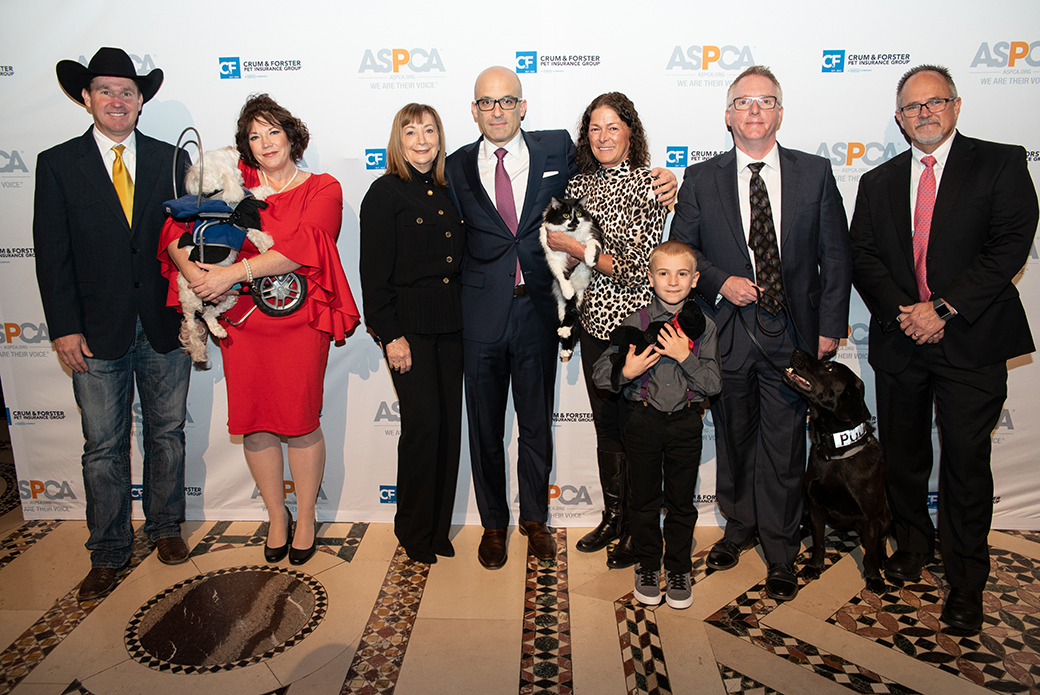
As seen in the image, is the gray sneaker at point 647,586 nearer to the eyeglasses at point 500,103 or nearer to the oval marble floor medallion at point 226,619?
the oval marble floor medallion at point 226,619

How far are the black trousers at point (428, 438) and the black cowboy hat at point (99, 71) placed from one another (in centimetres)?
177

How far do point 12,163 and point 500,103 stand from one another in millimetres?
2717

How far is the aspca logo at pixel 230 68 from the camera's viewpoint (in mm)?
3373

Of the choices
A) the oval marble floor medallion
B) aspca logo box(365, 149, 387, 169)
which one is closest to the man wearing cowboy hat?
Answer: the oval marble floor medallion

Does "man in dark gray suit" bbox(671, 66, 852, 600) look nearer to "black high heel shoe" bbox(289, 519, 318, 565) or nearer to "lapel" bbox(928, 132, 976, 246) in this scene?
"lapel" bbox(928, 132, 976, 246)

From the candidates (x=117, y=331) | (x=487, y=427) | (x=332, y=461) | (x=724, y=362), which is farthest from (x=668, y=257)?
(x=117, y=331)

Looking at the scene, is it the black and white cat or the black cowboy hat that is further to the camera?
the black cowboy hat

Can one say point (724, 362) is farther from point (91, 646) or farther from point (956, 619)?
point (91, 646)

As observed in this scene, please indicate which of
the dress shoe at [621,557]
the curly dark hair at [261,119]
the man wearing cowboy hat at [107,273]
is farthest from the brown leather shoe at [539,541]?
the curly dark hair at [261,119]

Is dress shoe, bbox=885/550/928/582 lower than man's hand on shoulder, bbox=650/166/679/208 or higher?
lower

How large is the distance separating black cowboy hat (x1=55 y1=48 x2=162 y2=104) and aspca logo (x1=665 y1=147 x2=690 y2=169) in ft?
8.35

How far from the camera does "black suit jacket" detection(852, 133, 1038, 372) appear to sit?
8.65 ft

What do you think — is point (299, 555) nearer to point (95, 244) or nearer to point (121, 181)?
point (95, 244)

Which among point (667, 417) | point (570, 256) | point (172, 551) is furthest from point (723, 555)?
point (172, 551)
